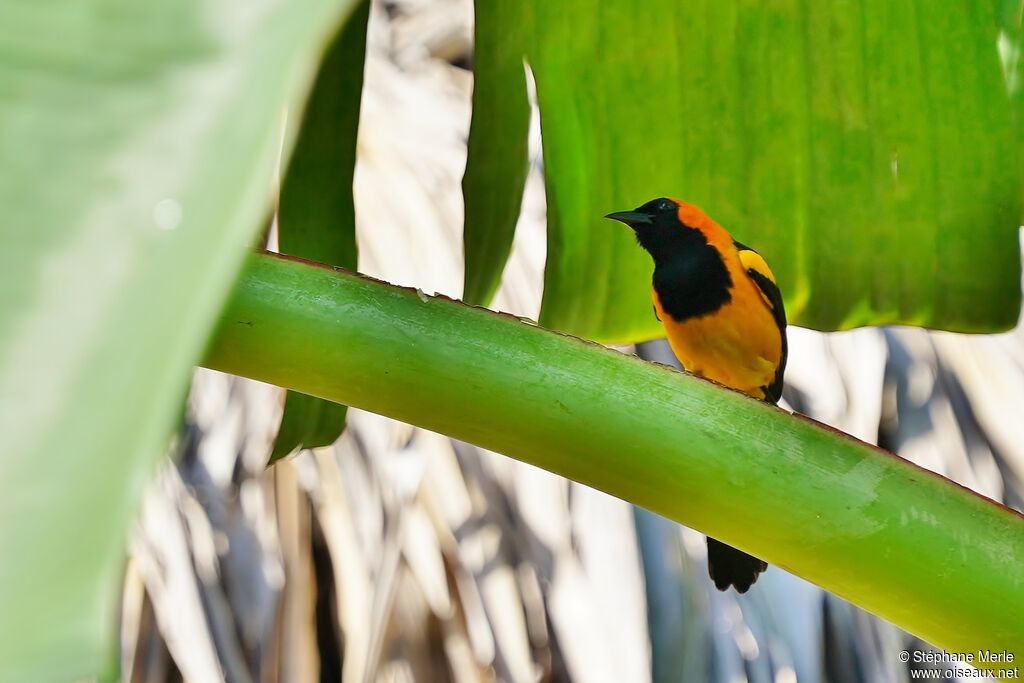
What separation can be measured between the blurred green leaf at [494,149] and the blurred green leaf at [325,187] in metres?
0.09

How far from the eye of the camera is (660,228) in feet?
2.58

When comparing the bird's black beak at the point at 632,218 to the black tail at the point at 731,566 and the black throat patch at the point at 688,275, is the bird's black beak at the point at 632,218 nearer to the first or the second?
the black throat patch at the point at 688,275

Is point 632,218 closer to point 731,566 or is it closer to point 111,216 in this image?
point 731,566

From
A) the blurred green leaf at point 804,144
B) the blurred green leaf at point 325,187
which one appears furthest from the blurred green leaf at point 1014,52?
the blurred green leaf at point 325,187

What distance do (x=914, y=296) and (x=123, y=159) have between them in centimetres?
65

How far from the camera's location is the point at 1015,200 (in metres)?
0.68

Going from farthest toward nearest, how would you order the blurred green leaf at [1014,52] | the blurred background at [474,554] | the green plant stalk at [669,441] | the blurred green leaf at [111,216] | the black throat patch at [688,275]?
the blurred background at [474,554] < the black throat patch at [688,275] < the blurred green leaf at [1014,52] < the green plant stalk at [669,441] < the blurred green leaf at [111,216]

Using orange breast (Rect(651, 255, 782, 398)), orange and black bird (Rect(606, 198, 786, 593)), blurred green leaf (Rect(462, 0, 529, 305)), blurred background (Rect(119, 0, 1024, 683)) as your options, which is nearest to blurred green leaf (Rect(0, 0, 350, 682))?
blurred green leaf (Rect(462, 0, 529, 305))

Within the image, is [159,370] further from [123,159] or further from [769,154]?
[769,154]

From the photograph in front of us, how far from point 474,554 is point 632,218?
63cm

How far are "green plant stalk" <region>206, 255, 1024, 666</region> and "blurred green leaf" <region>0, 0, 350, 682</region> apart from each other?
0.28m

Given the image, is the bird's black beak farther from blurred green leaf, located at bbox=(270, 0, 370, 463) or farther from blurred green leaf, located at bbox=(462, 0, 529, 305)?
blurred green leaf, located at bbox=(270, 0, 370, 463)

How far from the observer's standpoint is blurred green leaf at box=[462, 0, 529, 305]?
2.29 ft

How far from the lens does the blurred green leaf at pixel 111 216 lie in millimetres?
116
